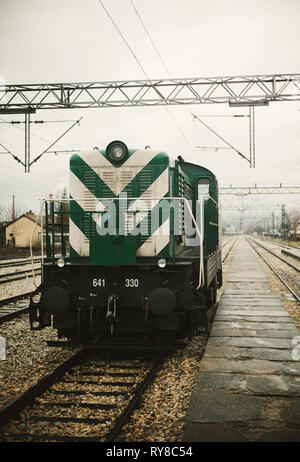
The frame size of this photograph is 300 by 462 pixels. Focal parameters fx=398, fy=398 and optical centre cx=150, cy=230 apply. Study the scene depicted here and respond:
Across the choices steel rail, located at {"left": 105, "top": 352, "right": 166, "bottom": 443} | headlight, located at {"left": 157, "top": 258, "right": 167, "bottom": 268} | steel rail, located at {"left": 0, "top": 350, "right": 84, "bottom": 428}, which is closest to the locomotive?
headlight, located at {"left": 157, "top": 258, "right": 167, "bottom": 268}

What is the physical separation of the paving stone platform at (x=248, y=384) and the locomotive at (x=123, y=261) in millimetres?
790

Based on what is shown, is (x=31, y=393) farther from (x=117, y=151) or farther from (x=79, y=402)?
(x=117, y=151)

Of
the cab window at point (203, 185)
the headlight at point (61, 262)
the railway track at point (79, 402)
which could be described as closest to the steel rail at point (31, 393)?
the railway track at point (79, 402)

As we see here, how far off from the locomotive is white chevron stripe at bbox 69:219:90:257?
0.7 inches

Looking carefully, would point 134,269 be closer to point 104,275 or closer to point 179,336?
point 104,275

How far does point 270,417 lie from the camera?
3.84 m

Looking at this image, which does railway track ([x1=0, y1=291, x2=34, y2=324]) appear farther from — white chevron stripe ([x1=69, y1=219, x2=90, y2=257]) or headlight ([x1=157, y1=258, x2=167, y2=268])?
headlight ([x1=157, y1=258, x2=167, y2=268])

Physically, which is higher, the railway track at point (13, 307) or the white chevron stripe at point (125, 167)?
the white chevron stripe at point (125, 167)

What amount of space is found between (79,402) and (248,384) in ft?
6.49

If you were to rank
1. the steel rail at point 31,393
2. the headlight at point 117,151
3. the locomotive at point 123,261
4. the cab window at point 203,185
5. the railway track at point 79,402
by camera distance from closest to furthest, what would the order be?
the railway track at point 79,402 → the steel rail at point 31,393 → the locomotive at point 123,261 → the headlight at point 117,151 → the cab window at point 203,185

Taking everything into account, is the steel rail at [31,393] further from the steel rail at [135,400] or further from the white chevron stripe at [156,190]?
the white chevron stripe at [156,190]

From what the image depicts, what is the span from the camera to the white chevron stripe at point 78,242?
6.20m
